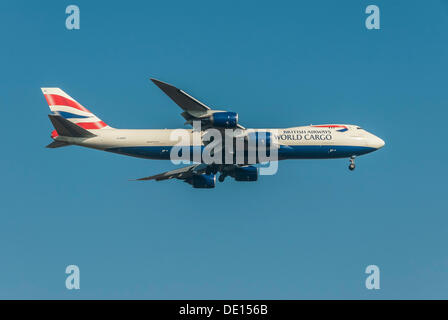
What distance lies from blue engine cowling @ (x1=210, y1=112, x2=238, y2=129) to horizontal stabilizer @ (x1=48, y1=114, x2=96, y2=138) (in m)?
14.3

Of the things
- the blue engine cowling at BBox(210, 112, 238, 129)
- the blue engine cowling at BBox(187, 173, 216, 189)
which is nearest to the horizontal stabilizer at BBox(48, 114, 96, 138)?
the blue engine cowling at BBox(187, 173, 216, 189)

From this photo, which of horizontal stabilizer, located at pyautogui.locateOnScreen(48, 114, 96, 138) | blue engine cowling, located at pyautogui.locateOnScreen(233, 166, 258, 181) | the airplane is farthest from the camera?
blue engine cowling, located at pyautogui.locateOnScreen(233, 166, 258, 181)

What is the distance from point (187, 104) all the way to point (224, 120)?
3928 mm

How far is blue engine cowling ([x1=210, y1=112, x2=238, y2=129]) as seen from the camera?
2382 inches

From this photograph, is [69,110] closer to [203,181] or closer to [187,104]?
[203,181]

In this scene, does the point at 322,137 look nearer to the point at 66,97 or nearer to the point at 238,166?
the point at 238,166

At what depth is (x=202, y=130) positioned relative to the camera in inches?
2440

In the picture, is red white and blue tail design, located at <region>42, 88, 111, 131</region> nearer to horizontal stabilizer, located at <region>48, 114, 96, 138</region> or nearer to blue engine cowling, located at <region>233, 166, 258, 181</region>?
horizontal stabilizer, located at <region>48, 114, 96, 138</region>

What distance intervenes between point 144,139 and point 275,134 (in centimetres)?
1349

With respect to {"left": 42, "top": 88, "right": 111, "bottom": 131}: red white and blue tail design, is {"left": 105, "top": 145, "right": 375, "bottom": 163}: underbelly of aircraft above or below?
below

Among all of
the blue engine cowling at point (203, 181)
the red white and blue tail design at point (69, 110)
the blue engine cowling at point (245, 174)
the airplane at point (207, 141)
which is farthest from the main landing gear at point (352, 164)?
the red white and blue tail design at point (69, 110)

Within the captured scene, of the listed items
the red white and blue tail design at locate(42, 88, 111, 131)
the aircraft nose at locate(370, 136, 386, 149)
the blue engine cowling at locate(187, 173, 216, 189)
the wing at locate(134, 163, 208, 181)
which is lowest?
the blue engine cowling at locate(187, 173, 216, 189)

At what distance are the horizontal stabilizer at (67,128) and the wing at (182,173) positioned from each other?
26.2ft
